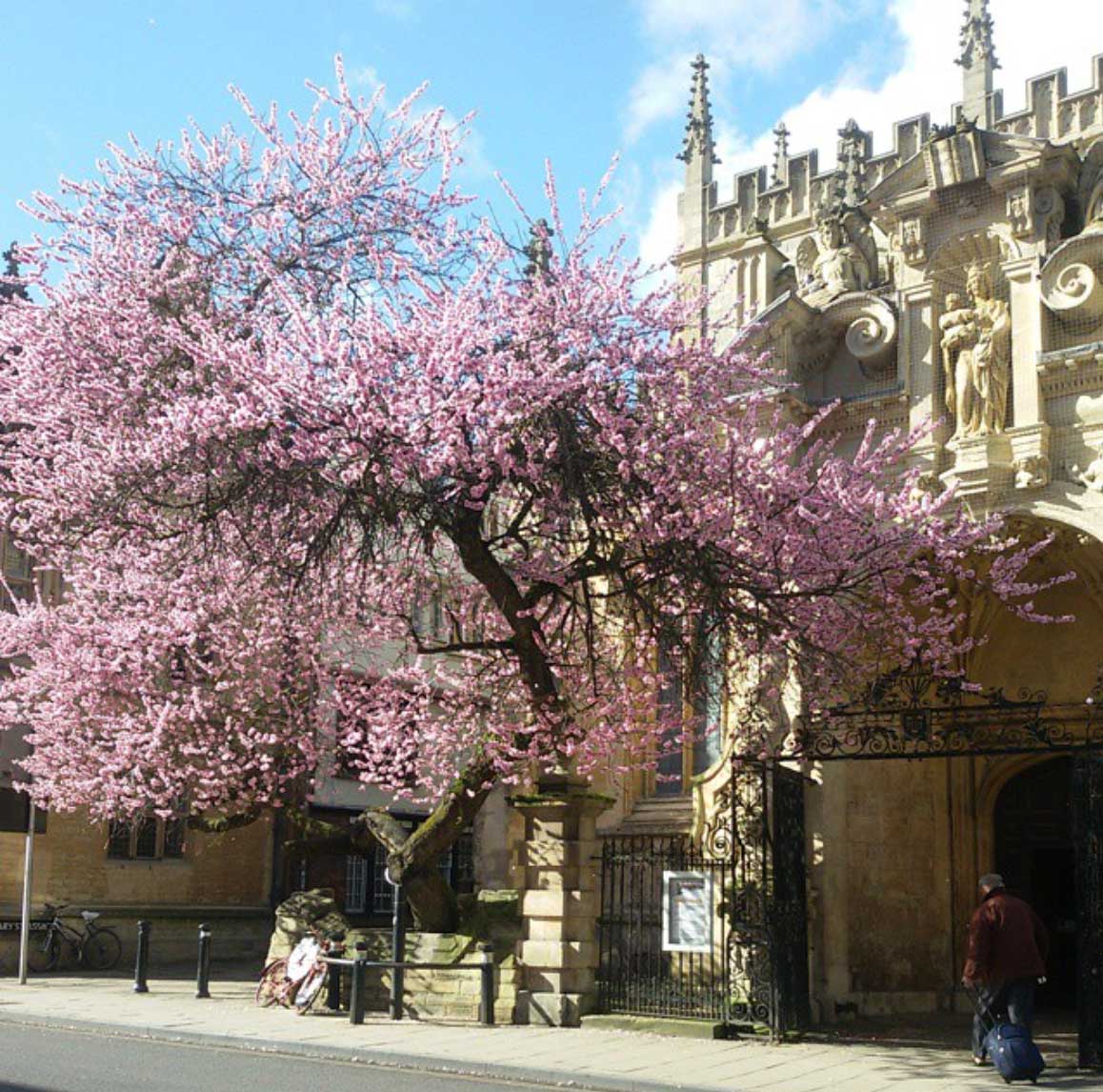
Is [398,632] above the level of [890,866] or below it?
above

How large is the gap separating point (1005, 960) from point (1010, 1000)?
0.39 meters

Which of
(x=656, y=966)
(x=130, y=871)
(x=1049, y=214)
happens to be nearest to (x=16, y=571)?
(x=130, y=871)

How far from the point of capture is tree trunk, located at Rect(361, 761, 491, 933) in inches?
648

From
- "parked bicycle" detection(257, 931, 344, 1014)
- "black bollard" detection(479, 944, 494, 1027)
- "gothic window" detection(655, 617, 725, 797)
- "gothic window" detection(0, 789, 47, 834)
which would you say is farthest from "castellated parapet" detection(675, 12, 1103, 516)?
"gothic window" detection(0, 789, 47, 834)

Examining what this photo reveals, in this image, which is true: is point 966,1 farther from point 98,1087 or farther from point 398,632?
point 98,1087

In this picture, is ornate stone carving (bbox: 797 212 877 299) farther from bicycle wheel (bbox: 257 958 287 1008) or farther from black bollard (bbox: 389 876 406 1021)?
bicycle wheel (bbox: 257 958 287 1008)

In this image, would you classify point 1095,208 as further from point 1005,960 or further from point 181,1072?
point 181,1072

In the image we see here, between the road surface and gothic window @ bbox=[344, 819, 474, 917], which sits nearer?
the road surface

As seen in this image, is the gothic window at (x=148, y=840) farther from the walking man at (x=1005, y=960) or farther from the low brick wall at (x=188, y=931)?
the walking man at (x=1005, y=960)

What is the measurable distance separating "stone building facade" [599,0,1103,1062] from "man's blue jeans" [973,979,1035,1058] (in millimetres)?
2382

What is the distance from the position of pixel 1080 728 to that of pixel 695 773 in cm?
498

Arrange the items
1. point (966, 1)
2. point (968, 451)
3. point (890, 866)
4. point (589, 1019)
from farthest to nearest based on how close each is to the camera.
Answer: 1. point (966, 1)
2. point (890, 866)
3. point (968, 451)
4. point (589, 1019)

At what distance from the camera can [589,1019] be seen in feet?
50.0

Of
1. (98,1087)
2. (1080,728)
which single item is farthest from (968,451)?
(98,1087)
